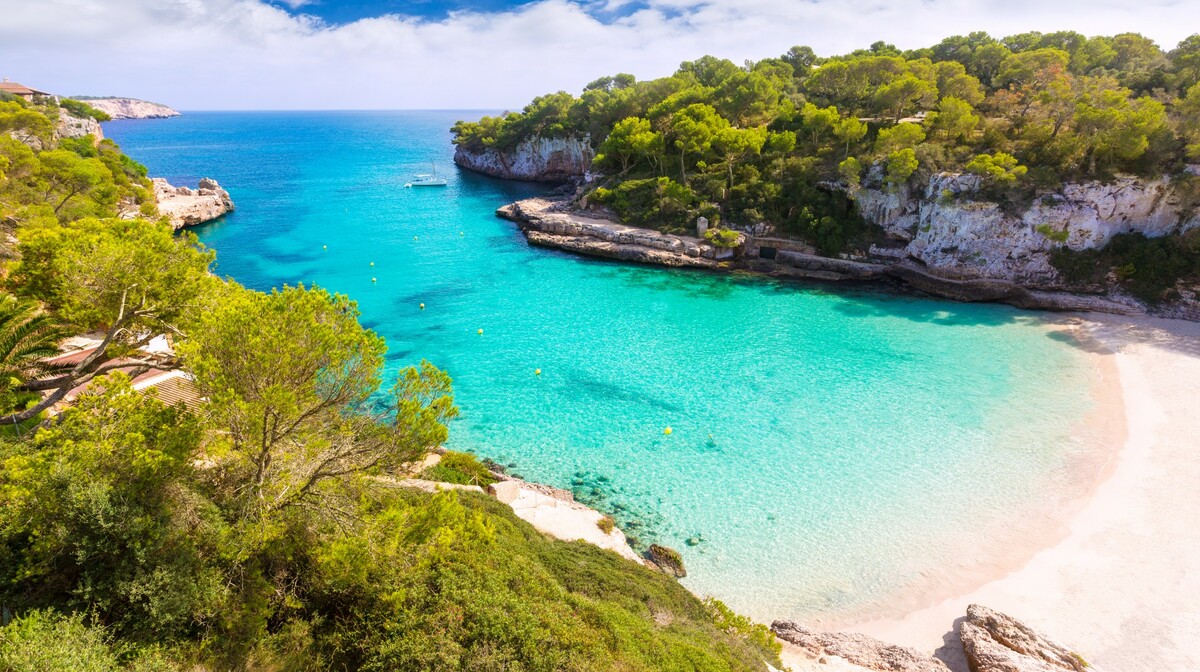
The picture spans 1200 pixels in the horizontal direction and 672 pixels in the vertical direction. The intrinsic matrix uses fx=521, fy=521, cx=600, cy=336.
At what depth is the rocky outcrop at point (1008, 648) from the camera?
38.0ft

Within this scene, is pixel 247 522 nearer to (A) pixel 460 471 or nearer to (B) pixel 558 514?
(A) pixel 460 471

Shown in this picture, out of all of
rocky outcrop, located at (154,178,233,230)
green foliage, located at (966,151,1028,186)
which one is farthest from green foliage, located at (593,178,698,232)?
rocky outcrop, located at (154,178,233,230)

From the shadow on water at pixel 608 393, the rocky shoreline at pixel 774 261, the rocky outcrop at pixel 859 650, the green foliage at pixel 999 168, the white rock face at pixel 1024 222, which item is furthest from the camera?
the green foliage at pixel 999 168

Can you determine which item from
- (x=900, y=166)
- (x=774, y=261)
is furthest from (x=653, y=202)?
(x=900, y=166)

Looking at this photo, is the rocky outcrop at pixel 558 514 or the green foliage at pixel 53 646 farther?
the rocky outcrop at pixel 558 514

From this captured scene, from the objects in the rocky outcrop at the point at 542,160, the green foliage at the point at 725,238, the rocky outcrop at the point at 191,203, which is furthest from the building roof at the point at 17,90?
the green foliage at the point at 725,238

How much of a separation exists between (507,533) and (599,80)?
77.2 m

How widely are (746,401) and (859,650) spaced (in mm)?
11477

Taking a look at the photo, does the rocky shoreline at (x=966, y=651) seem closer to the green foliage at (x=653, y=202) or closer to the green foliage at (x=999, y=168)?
the green foliage at (x=999, y=168)

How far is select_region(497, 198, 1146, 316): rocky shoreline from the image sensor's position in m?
32.8

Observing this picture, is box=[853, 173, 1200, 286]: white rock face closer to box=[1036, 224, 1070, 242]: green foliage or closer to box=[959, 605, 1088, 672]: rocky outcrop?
box=[1036, 224, 1070, 242]: green foliage

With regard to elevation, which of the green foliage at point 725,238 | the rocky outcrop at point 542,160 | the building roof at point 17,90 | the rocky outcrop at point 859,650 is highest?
the building roof at point 17,90

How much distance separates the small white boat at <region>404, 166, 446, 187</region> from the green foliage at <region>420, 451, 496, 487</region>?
57975 millimetres

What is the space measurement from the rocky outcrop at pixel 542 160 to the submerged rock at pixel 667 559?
5759 centimetres
